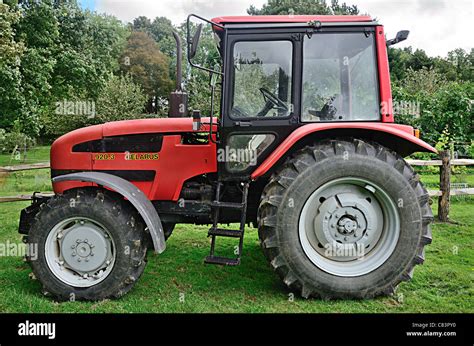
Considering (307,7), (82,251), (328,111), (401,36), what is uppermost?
(307,7)

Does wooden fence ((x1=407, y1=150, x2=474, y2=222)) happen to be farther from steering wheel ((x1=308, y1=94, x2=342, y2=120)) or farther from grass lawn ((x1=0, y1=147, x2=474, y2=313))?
steering wheel ((x1=308, y1=94, x2=342, y2=120))

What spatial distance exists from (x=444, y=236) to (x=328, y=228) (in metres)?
3.22

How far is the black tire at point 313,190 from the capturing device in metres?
3.63

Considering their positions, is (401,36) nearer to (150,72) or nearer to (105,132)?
(105,132)

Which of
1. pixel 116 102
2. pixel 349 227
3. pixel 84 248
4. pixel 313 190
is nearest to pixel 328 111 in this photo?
pixel 313 190

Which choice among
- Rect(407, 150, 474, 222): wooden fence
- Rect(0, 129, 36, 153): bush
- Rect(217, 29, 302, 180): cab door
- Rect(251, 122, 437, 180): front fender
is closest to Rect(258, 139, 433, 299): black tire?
Rect(251, 122, 437, 180): front fender

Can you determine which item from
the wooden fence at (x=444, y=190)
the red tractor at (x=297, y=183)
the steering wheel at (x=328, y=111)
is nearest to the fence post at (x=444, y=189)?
the wooden fence at (x=444, y=190)

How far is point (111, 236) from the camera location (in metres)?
3.76

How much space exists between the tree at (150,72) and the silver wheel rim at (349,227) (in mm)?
24899

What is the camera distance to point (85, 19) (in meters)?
17.5

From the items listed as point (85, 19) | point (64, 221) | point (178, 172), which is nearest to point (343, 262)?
point (178, 172)

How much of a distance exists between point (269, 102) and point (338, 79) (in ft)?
2.22

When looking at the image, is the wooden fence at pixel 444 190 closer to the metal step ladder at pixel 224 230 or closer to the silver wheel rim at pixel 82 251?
the metal step ladder at pixel 224 230
